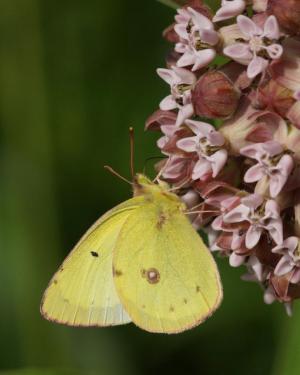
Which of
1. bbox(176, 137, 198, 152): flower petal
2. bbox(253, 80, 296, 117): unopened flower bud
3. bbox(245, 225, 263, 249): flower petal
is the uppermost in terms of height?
bbox(253, 80, 296, 117): unopened flower bud

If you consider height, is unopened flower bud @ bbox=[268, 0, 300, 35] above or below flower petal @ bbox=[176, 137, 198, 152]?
above

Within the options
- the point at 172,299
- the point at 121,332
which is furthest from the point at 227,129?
the point at 121,332

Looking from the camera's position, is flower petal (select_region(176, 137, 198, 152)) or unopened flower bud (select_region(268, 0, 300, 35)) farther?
flower petal (select_region(176, 137, 198, 152))

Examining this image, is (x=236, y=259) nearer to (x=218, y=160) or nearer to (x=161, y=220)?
(x=218, y=160)

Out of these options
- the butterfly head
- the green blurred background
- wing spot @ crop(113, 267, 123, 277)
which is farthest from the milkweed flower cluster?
the green blurred background

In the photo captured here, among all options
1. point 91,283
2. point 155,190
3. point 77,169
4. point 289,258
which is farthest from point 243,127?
point 77,169

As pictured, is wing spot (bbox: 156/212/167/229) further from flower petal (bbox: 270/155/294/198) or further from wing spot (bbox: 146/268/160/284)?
flower petal (bbox: 270/155/294/198)

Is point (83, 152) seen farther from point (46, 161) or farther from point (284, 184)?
point (284, 184)
